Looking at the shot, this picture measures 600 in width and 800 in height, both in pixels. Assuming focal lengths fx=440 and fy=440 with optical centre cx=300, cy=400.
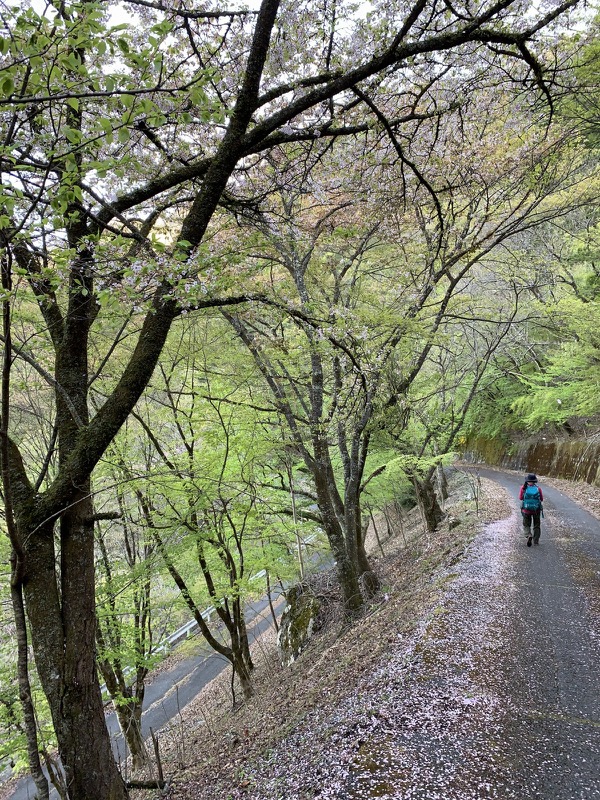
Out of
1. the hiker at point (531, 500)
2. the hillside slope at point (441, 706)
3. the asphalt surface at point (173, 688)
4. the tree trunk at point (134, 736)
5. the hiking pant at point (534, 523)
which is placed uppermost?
the hiker at point (531, 500)

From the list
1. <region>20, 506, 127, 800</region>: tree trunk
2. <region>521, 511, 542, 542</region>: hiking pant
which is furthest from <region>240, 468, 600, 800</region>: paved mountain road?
<region>521, 511, 542, 542</region>: hiking pant

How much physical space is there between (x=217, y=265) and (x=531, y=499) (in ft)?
30.3

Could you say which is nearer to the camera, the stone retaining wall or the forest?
the forest

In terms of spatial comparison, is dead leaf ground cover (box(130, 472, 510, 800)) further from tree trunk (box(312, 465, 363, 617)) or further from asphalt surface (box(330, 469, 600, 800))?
asphalt surface (box(330, 469, 600, 800))

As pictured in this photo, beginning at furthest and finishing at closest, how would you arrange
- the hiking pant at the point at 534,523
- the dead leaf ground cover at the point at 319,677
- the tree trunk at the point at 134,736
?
the hiking pant at the point at 534,523
the tree trunk at the point at 134,736
the dead leaf ground cover at the point at 319,677

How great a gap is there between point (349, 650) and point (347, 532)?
2.63m

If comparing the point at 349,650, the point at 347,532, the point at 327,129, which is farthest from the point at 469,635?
the point at 327,129

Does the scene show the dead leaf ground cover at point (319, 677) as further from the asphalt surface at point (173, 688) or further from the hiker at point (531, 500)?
the asphalt surface at point (173, 688)

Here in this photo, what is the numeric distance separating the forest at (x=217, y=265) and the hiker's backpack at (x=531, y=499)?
243 cm

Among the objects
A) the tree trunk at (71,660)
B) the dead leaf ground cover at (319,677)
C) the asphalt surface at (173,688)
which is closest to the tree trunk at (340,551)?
the dead leaf ground cover at (319,677)

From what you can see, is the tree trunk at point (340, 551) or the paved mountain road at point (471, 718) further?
the tree trunk at point (340, 551)

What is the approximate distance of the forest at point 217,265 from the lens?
3.51 metres

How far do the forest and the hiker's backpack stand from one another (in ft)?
7.96

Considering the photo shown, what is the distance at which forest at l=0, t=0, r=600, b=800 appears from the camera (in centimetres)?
351
